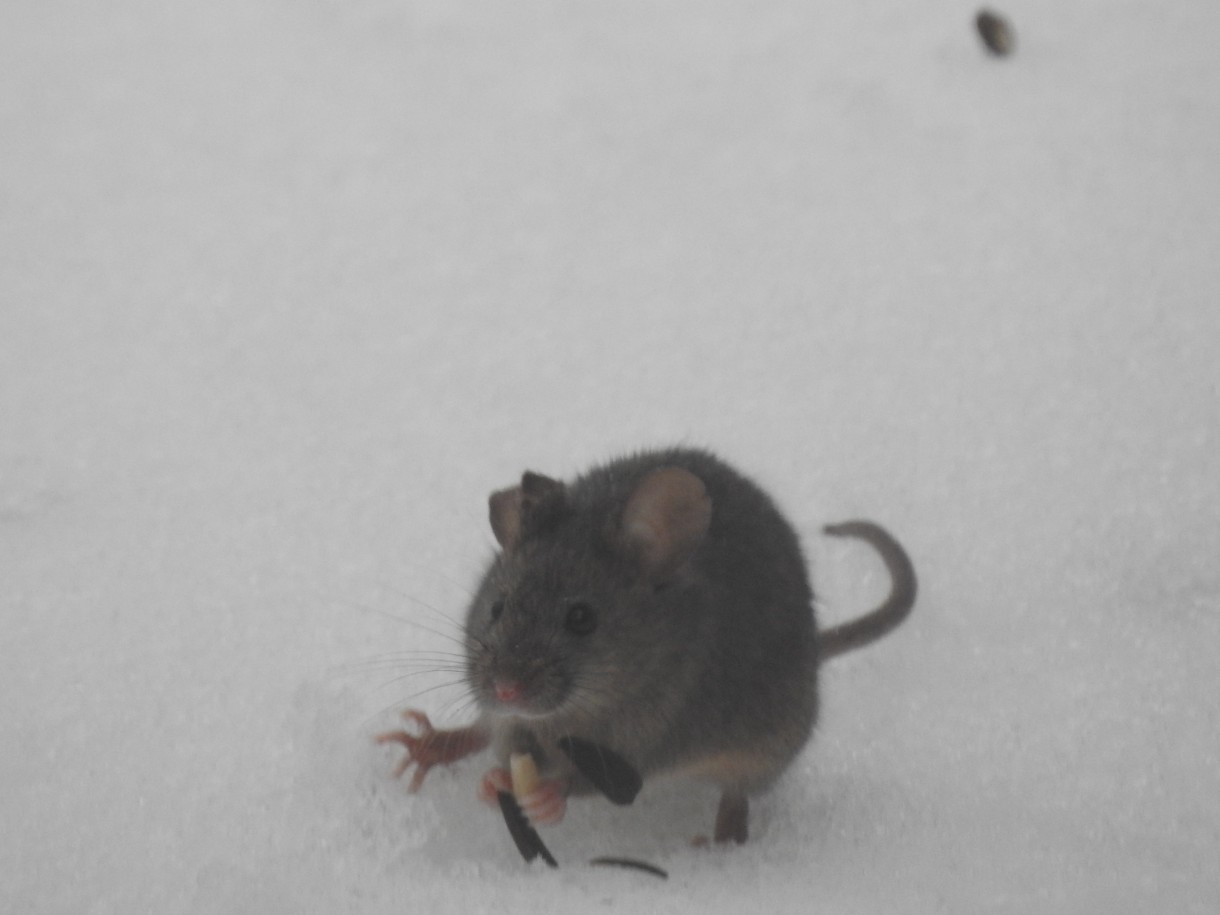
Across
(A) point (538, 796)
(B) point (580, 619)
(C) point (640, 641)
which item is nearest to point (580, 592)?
(B) point (580, 619)

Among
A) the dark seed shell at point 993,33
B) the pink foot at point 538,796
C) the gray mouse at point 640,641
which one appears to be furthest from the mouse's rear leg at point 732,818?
the dark seed shell at point 993,33

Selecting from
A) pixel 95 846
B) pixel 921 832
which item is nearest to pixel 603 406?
pixel 921 832

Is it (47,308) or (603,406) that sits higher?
(47,308)

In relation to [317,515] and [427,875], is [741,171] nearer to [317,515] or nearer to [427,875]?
[317,515]

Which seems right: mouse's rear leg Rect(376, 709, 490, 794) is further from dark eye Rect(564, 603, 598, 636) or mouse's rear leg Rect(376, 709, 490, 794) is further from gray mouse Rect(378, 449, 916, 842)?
dark eye Rect(564, 603, 598, 636)

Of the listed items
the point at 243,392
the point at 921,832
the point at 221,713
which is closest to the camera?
the point at 921,832

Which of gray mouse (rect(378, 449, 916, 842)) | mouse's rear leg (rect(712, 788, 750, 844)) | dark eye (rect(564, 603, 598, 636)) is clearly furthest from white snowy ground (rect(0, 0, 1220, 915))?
dark eye (rect(564, 603, 598, 636))
